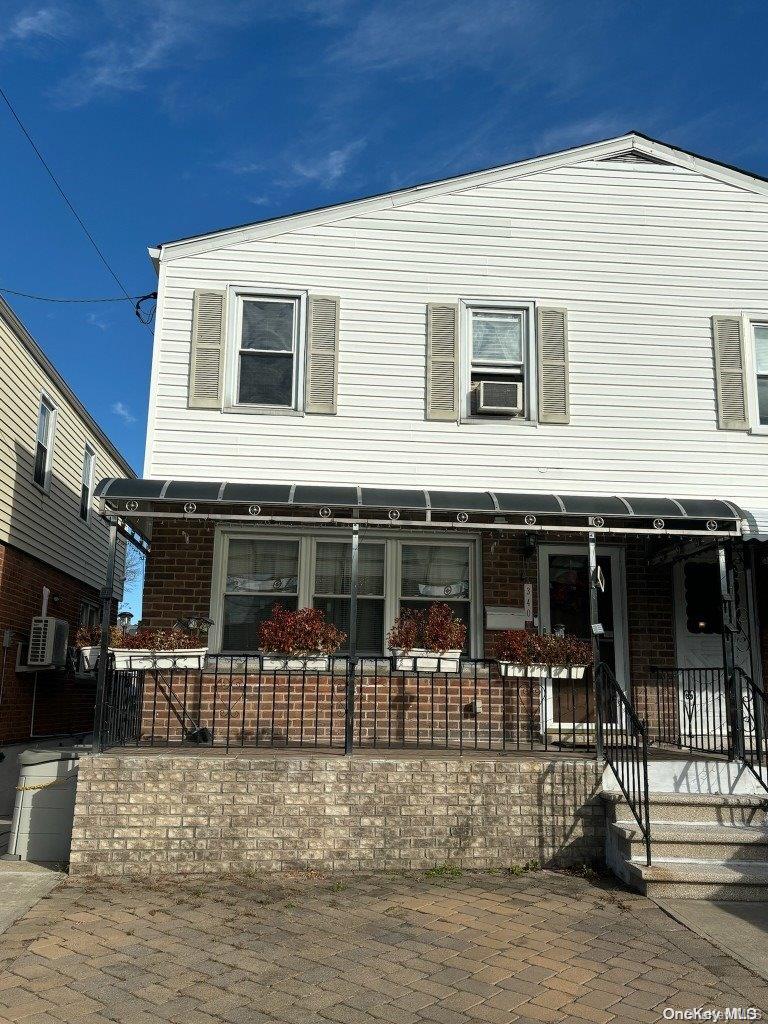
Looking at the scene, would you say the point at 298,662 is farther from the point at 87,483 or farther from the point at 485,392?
the point at 87,483

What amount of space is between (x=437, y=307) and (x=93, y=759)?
19.2 feet

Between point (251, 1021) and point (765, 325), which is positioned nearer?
point (251, 1021)

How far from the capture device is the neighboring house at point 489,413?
9227mm

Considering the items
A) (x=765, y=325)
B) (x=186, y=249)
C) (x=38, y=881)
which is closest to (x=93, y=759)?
(x=38, y=881)

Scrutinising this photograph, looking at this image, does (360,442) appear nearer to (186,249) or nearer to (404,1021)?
(186,249)

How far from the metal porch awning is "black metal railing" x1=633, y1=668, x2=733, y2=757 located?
5.41ft

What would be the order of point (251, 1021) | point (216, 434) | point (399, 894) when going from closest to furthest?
point (251, 1021)
point (399, 894)
point (216, 434)

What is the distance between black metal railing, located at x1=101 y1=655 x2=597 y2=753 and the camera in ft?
26.7

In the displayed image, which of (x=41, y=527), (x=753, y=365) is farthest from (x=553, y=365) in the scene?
(x=41, y=527)

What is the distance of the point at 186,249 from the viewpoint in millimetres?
9742

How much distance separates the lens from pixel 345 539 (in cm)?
958

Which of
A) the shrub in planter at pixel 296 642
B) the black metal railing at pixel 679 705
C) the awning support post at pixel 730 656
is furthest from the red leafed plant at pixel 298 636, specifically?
the awning support post at pixel 730 656

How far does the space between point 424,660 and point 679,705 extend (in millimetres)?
2885

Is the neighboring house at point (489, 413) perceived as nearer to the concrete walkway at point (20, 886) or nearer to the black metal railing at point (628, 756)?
the black metal railing at point (628, 756)
